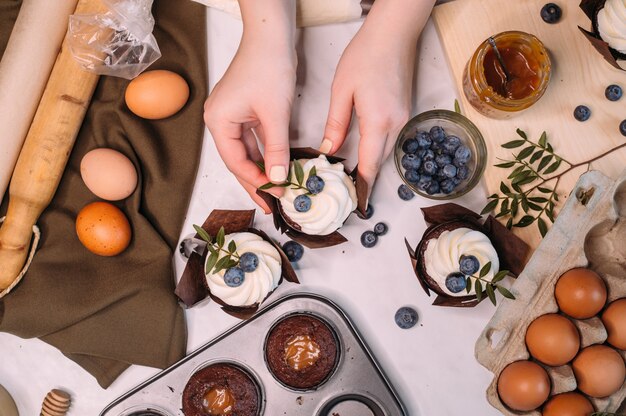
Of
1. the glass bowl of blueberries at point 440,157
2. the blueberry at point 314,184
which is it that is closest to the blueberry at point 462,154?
the glass bowl of blueberries at point 440,157

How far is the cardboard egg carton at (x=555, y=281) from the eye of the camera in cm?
143

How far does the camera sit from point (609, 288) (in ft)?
4.89

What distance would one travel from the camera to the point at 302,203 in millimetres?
1480

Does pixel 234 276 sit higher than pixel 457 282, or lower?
lower

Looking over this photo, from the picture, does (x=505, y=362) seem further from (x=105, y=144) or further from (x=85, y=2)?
(x=85, y=2)

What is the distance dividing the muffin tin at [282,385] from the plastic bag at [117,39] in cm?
82

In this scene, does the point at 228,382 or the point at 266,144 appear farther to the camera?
the point at 228,382

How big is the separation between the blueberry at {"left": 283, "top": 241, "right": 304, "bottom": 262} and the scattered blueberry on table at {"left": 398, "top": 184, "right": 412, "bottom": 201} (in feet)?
1.09

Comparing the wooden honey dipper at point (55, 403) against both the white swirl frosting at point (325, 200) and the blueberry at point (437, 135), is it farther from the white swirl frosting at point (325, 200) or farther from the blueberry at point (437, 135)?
the blueberry at point (437, 135)

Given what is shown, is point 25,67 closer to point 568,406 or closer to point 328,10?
point 328,10

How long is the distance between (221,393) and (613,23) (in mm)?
1485

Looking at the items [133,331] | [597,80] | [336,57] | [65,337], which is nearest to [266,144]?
[336,57]

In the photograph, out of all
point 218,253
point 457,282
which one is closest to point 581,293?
point 457,282

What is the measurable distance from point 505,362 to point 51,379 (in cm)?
132
